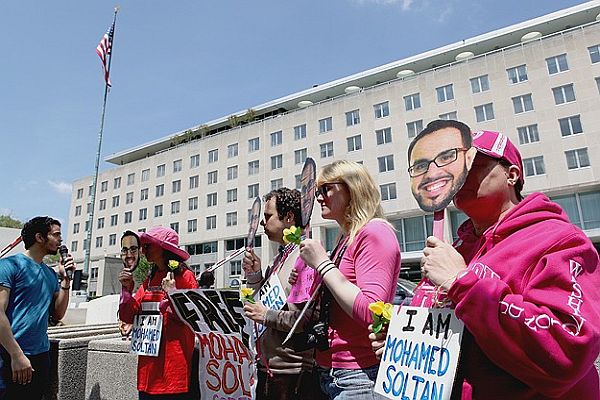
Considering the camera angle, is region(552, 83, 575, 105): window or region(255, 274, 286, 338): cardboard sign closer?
region(255, 274, 286, 338): cardboard sign

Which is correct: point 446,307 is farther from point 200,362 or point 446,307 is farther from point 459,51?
point 459,51

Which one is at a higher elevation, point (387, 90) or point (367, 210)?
point (387, 90)

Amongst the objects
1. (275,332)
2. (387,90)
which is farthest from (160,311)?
(387,90)

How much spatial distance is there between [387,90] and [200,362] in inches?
1375

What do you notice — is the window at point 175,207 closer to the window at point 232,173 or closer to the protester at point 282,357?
the window at point 232,173

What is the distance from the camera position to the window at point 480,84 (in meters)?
31.7

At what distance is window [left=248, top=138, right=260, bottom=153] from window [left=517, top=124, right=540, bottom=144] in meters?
23.1

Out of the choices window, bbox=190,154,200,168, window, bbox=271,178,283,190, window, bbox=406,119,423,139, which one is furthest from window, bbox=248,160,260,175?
window, bbox=406,119,423,139

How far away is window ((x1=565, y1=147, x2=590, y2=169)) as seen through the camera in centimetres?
Result: 2720

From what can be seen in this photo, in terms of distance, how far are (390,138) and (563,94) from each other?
39.5 feet

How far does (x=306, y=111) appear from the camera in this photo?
39.9 m

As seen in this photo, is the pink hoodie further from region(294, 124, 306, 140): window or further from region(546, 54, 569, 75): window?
region(294, 124, 306, 140): window

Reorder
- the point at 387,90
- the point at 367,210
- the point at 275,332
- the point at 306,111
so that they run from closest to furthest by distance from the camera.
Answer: the point at 367,210 → the point at 275,332 → the point at 387,90 → the point at 306,111

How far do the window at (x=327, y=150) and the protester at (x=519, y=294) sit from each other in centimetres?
3633
